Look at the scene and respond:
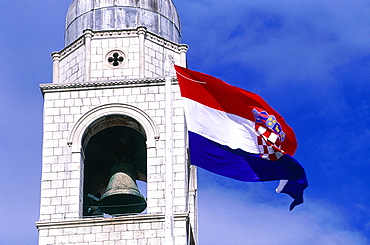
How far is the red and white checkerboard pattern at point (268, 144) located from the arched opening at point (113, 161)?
5.63 m

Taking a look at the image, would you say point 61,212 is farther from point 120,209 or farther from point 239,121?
point 239,121

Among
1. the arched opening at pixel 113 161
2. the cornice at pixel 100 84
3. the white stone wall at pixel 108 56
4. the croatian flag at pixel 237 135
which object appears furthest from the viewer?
the white stone wall at pixel 108 56

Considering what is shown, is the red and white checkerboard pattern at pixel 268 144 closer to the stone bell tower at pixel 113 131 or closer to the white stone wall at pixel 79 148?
the stone bell tower at pixel 113 131

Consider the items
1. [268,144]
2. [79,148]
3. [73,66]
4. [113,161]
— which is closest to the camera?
[268,144]

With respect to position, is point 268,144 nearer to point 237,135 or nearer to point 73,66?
point 237,135

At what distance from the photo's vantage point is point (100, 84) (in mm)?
36594

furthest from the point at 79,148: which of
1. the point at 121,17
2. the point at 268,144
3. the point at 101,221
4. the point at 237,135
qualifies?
the point at 268,144

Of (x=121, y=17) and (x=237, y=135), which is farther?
(x=121, y=17)

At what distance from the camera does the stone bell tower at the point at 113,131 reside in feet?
113

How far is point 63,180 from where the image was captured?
35438 millimetres

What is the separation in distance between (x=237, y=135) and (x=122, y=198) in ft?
20.5

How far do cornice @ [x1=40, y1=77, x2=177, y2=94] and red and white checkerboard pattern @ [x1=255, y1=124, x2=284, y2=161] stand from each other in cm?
577

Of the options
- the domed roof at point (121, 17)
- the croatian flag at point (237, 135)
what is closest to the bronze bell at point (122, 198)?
the domed roof at point (121, 17)

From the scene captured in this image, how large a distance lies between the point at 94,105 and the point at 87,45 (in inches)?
88.0
